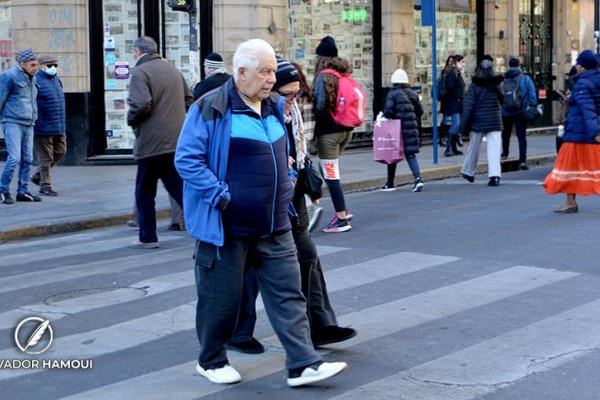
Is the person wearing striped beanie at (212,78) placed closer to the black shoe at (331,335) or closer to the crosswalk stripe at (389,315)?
the crosswalk stripe at (389,315)

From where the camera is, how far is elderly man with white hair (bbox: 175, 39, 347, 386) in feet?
19.0

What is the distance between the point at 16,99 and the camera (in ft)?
46.2

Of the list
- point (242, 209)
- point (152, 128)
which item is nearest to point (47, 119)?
point (152, 128)

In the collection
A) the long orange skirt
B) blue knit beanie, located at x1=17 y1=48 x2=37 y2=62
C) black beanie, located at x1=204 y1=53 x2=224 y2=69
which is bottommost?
the long orange skirt

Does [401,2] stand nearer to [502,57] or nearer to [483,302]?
[502,57]

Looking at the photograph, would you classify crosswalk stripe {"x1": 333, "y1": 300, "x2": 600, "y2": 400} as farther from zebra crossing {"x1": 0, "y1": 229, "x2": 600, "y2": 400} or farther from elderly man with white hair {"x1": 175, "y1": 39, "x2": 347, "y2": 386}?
elderly man with white hair {"x1": 175, "y1": 39, "x2": 347, "y2": 386}

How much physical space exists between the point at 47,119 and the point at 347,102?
16.9ft

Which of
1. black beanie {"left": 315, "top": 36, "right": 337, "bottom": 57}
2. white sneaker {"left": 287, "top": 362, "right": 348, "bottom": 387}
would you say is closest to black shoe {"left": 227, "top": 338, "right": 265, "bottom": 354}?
white sneaker {"left": 287, "top": 362, "right": 348, "bottom": 387}

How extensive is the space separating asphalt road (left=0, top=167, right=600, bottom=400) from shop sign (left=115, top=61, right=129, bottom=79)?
701cm

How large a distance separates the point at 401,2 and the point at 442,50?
212cm

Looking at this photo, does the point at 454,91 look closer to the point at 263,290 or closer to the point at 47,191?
the point at 47,191

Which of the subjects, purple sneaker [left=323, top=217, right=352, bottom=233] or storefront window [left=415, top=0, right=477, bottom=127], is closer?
purple sneaker [left=323, top=217, right=352, bottom=233]

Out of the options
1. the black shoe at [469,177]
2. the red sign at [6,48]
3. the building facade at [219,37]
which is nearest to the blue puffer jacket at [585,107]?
the black shoe at [469,177]

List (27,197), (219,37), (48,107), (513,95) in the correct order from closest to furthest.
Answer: (27,197) → (48,107) → (513,95) → (219,37)
